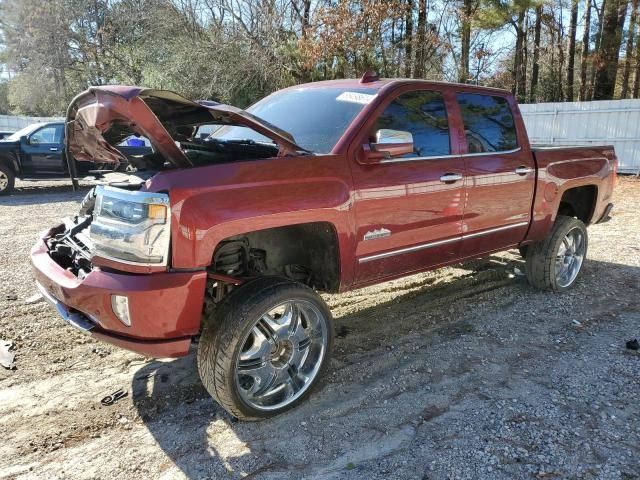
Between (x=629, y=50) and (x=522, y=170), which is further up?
(x=629, y=50)

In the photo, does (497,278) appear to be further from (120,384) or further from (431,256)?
(120,384)

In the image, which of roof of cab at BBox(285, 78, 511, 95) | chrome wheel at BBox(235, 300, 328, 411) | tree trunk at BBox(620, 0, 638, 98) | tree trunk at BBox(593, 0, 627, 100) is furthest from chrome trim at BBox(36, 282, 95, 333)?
tree trunk at BBox(593, 0, 627, 100)

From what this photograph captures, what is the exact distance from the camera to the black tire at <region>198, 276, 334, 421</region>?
9.38 feet

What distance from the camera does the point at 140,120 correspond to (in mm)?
2670

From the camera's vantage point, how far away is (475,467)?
2.68 m

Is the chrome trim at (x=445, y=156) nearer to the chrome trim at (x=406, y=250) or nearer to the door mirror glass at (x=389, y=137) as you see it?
the door mirror glass at (x=389, y=137)

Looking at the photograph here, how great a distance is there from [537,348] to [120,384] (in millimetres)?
3129

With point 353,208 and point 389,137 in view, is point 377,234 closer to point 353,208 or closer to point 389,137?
point 353,208

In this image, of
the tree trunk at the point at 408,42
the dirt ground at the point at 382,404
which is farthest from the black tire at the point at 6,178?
the tree trunk at the point at 408,42

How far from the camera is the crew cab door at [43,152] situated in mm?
11852

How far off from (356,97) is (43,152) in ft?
34.8

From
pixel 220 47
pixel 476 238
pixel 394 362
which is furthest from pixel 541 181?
pixel 220 47

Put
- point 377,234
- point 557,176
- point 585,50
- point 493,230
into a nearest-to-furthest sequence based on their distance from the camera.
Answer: point 377,234, point 493,230, point 557,176, point 585,50

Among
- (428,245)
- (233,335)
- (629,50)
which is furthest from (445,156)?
(629,50)
